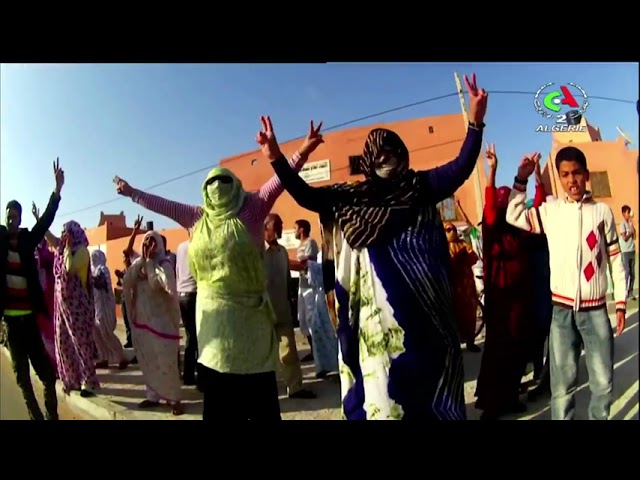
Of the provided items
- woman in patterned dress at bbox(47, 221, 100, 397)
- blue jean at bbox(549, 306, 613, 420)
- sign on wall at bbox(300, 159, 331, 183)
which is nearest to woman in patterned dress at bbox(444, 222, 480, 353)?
blue jean at bbox(549, 306, 613, 420)

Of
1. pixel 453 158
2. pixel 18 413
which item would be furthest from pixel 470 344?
pixel 18 413

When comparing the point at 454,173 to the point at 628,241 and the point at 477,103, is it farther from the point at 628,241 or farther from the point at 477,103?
the point at 628,241

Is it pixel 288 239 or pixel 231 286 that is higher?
pixel 288 239

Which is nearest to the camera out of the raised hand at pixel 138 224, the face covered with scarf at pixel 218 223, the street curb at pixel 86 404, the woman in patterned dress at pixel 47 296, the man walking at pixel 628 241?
the face covered with scarf at pixel 218 223

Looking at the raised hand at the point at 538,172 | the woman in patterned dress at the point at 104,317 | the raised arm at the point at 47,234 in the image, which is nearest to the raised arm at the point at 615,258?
the raised hand at the point at 538,172

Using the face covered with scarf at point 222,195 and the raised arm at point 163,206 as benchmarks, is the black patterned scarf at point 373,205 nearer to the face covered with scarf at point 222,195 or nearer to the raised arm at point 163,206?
the face covered with scarf at point 222,195

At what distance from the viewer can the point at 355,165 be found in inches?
95.2

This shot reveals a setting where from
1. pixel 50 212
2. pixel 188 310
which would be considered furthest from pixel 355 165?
pixel 50 212

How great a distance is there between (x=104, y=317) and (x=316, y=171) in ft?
4.77

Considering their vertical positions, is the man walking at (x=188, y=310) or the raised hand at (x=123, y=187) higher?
the raised hand at (x=123, y=187)

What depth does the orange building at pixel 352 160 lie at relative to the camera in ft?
7.90

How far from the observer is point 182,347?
2674mm

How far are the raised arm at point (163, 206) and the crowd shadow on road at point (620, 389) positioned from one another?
5.81 feet
